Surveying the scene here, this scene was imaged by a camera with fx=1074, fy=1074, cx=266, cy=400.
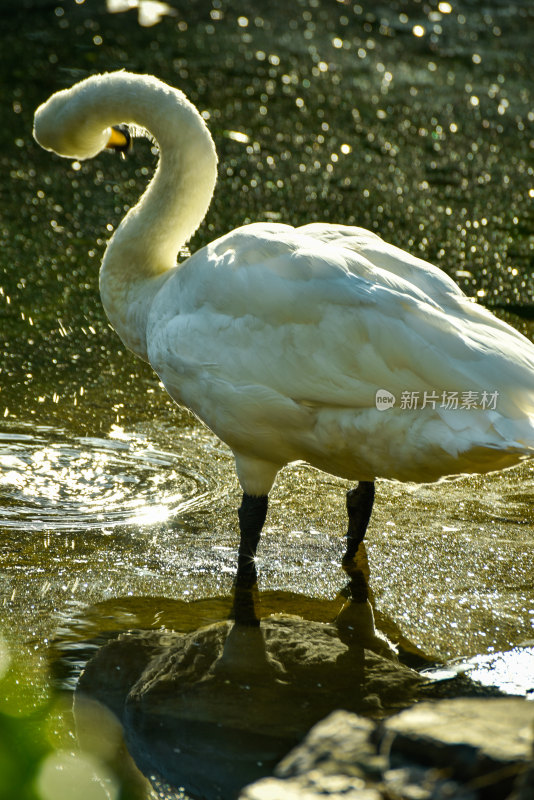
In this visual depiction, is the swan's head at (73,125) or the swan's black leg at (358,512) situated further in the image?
the swan's head at (73,125)

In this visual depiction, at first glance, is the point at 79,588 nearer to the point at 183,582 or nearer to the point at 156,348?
the point at 183,582

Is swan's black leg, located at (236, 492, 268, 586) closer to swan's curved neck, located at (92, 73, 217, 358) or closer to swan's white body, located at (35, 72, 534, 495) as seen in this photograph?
swan's white body, located at (35, 72, 534, 495)

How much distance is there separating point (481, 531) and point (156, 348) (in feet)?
5.18

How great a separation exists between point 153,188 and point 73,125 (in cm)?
45

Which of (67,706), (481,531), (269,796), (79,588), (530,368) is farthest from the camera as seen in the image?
(481,531)

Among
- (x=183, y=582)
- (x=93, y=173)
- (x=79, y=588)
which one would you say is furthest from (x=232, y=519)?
(x=93, y=173)

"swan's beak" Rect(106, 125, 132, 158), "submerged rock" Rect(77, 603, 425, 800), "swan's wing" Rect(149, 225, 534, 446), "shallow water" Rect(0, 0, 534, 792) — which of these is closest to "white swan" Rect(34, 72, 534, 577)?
"swan's wing" Rect(149, 225, 534, 446)

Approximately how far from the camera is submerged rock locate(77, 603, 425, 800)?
3037 mm

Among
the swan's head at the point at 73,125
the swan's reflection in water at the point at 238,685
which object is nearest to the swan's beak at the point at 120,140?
the swan's head at the point at 73,125

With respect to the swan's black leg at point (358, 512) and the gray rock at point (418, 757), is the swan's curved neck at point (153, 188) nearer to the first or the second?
the swan's black leg at point (358, 512)

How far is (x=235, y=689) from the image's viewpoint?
135 inches

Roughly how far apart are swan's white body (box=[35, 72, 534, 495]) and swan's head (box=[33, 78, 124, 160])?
93 centimetres

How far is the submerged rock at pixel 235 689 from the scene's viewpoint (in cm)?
304

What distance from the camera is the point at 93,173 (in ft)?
29.0
